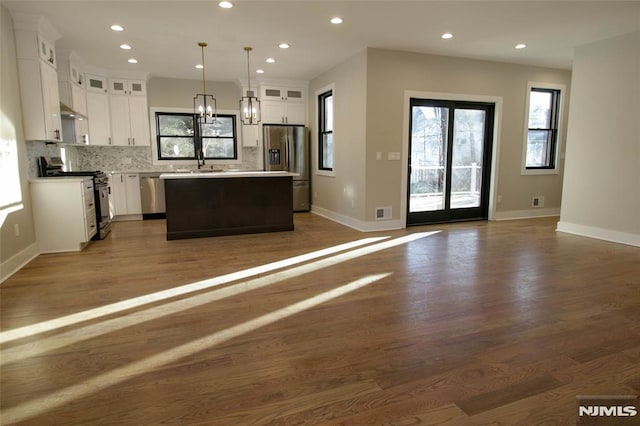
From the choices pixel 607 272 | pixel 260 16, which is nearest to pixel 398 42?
pixel 260 16

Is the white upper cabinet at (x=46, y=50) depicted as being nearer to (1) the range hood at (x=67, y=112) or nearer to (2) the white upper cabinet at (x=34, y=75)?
(2) the white upper cabinet at (x=34, y=75)

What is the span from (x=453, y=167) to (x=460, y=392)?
17.1 ft

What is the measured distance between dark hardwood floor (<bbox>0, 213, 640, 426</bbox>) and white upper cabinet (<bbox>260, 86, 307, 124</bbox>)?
4.15 metres

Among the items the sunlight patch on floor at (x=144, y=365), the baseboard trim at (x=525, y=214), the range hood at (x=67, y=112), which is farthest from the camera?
the baseboard trim at (x=525, y=214)

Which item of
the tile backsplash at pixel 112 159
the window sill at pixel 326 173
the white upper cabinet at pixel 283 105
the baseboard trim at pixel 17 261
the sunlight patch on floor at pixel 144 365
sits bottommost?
the sunlight patch on floor at pixel 144 365

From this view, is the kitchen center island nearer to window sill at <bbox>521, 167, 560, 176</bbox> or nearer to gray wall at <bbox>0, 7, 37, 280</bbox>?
gray wall at <bbox>0, 7, 37, 280</bbox>

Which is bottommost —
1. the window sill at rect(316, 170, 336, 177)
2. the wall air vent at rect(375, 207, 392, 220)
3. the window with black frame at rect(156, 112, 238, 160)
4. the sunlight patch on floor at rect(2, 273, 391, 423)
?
the sunlight patch on floor at rect(2, 273, 391, 423)

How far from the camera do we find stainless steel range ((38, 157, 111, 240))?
4.88 m

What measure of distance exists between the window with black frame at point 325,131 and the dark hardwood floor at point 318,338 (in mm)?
3287

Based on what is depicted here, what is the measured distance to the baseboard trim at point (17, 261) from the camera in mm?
3628

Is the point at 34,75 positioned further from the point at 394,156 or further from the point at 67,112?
the point at 394,156

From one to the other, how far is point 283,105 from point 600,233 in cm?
Answer: 590

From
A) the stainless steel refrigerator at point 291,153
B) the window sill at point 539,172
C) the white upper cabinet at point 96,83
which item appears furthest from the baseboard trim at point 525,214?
the white upper cabinet at point 96,83

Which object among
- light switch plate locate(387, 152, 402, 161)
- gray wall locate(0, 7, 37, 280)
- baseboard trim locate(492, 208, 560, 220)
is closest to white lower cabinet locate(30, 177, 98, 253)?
gray wall locate(0, 7, 37, 280)
